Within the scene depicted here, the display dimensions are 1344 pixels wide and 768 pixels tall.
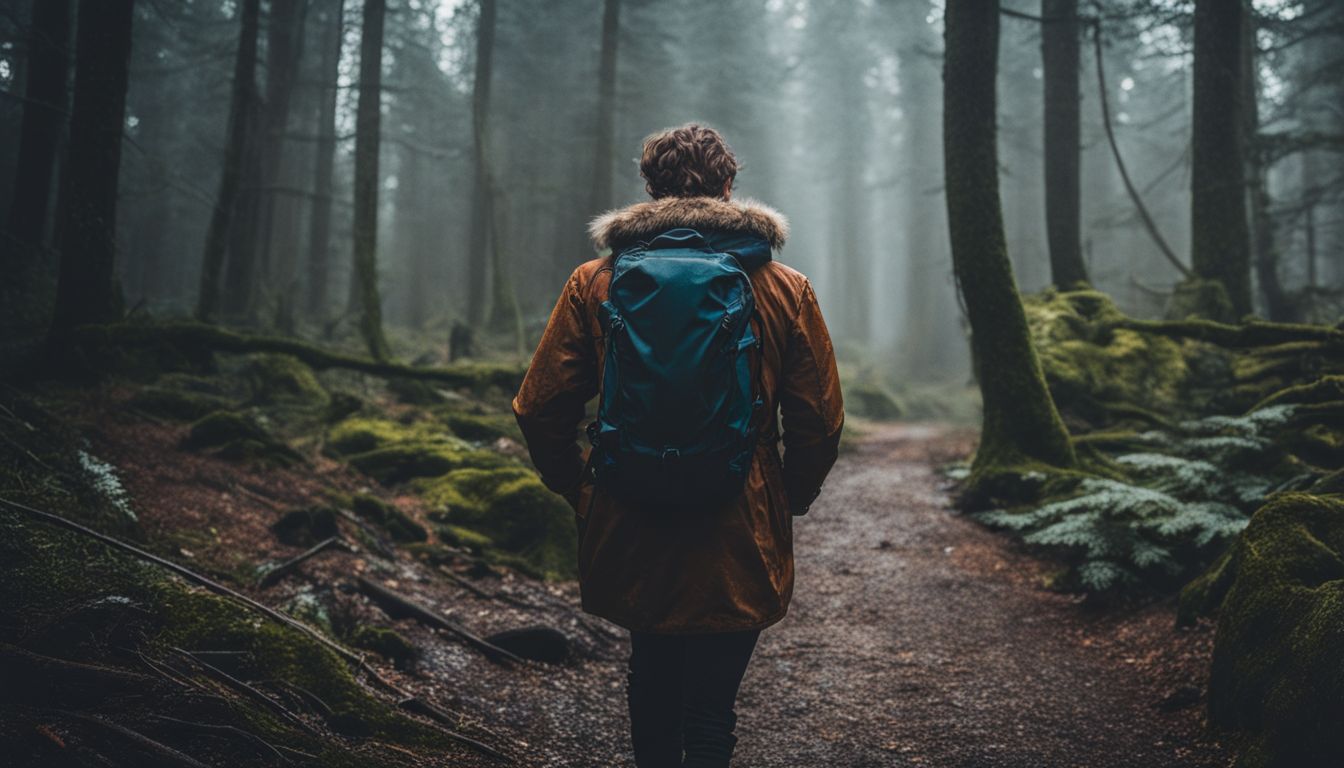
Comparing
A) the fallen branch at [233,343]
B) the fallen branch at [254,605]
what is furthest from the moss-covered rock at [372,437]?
the fallen branch at [254,605]

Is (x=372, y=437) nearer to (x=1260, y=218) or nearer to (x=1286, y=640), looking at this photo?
(x=1286, y=640)

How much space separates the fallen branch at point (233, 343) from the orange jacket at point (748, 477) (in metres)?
6.80

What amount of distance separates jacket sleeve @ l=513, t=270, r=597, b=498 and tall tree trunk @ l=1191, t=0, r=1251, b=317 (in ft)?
35.1

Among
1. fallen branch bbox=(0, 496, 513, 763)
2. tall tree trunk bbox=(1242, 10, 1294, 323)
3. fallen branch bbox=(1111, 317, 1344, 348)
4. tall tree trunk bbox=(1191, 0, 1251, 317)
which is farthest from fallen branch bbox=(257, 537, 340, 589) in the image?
tall tree trunk bbox=(1242, 10, 1294, 323)

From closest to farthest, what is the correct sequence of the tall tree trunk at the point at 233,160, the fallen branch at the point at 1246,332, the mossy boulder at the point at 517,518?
the mossy boulder at the point at 517,518 < the fallen branch at the point at 1246,332 < the tall tree trunk at the point at 233,160

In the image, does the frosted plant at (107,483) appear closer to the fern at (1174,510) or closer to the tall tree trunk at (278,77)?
the fern at (1174,510)

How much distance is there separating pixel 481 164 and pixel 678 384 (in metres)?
17.5

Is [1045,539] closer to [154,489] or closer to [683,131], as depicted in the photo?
[683,131]

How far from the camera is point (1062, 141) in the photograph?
41.9 feet

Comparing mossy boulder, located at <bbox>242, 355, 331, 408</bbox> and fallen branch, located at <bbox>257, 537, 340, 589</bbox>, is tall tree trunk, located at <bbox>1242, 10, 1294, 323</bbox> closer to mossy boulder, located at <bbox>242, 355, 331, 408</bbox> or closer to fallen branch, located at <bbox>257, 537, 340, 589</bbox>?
fallen branch, located at <bbox>257, 537, 340, 589</bbox>

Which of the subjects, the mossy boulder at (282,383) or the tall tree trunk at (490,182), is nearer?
the mossy boulder at (282,383)

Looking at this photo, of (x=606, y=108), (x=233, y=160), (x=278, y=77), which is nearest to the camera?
(x=233, y=160)

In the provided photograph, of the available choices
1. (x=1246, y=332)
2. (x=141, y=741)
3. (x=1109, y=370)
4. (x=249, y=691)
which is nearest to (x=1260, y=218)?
(x=1109, y=370)

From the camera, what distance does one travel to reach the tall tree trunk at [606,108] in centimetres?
1994
